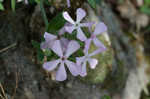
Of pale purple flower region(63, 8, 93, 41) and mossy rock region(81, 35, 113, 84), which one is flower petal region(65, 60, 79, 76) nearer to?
pale purple flower region(63, 8, 93, 41)

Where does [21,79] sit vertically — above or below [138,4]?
below

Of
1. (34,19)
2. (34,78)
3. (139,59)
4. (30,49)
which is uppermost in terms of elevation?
(34,19)

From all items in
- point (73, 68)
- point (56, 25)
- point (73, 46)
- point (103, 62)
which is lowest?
point (103, 62)

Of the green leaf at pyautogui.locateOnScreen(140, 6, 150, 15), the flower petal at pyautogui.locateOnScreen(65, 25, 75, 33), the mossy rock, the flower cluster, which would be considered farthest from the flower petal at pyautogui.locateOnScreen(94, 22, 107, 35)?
the green leaf at pyautogui.locateOnScreen(140, 6, 150, 15)

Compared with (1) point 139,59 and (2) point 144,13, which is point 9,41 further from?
(2) point 144,13

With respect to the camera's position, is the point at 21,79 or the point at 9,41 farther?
the point at 9,41

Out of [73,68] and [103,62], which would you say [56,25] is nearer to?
[73,68]

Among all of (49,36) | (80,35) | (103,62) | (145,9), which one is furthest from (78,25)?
(145,9)

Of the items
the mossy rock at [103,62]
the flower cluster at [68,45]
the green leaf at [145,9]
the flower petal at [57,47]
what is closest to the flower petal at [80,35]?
the flower cluster at [68,45]

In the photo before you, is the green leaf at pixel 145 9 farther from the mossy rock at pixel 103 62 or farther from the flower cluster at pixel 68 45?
the flower cluster at pixel 68 45

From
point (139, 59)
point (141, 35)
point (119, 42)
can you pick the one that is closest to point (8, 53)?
point (119, 42)

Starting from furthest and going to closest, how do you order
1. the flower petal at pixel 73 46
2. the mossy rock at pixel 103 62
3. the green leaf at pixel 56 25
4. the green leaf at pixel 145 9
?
the green leaf at pixel 145 9 → the mossy rock at pixel 103 62 → the green leaf at pixel 56 25 → the flower petal at pixel 73 46
